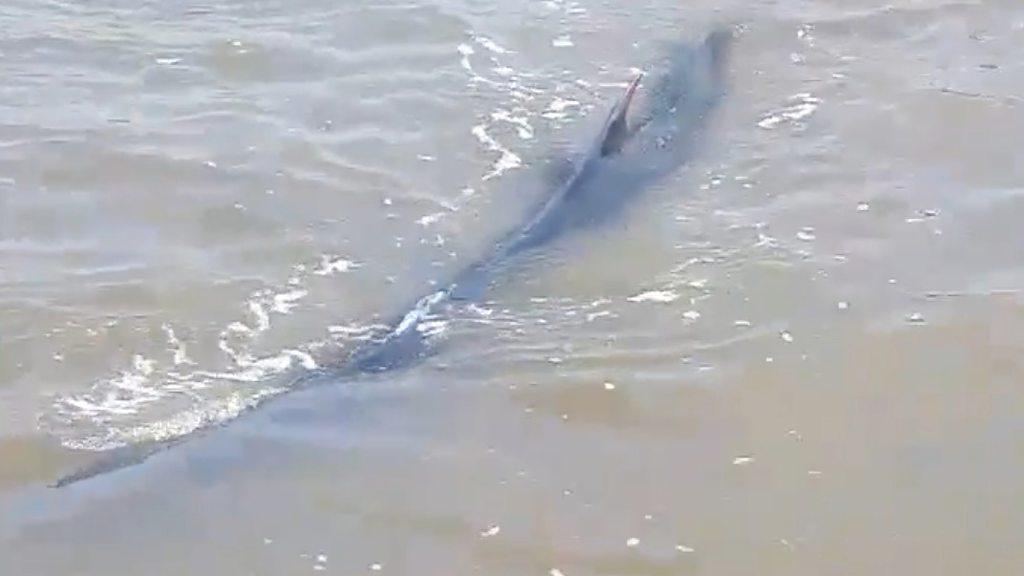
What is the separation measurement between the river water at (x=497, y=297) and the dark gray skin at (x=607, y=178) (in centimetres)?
11

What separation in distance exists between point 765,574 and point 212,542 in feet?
6.28

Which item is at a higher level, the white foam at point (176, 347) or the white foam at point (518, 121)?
the white foam at point (518, 121)

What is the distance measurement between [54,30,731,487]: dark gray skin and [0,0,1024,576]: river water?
11 cm

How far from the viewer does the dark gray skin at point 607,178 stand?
588cm

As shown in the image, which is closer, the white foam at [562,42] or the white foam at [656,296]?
the white foam at [656,296]

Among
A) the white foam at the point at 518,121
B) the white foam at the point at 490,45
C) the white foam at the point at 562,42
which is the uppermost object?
the white foam at the point at 490,45

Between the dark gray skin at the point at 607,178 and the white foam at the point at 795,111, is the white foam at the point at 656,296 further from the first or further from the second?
the white foam at the point at 795,111

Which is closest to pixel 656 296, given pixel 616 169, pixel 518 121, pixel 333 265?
pixel 616 169

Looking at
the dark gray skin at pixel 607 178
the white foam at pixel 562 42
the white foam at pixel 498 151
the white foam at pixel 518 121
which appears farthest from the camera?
the white foam at pixel 562 42

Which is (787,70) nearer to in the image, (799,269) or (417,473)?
(799,269)

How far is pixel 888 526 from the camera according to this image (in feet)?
16.8

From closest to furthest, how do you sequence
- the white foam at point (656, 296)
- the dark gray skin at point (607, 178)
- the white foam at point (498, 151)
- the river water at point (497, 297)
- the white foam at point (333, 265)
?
the river water at point (497, 297), the dark gray skin at point (607, 178), the white foam at point (656, 296), the white foam at point (333, 265), the white foam at point (498, 151)

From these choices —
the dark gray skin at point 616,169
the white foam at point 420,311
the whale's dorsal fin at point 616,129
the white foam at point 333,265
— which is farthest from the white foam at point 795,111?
the white foam at point 333,265

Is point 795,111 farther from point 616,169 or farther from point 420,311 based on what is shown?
point 420,311
